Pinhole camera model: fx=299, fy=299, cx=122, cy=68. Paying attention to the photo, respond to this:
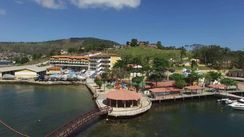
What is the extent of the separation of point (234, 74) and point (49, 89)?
234 feet

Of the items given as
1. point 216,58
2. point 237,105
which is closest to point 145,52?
point 216,58

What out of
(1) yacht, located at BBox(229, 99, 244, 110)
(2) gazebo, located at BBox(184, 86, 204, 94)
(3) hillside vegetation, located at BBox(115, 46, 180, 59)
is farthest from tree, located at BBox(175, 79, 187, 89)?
(3) hillside vegetation, located at BBox(115, 46, 180, 59)

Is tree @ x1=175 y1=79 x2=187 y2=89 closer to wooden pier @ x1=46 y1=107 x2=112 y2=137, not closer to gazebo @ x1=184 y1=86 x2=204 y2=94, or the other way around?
gazebo @ x1=184 y1=86 x2=204 y2=94

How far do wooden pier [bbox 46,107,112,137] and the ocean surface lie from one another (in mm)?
1129

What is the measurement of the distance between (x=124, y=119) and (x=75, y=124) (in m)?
10.9

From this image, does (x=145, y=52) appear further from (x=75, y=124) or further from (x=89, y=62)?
(x=75, y=124)

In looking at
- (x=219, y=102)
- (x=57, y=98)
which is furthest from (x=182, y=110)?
(x=57, y=98)

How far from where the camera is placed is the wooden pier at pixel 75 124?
1687 inches

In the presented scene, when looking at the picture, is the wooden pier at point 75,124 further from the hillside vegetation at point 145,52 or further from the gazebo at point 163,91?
the hillside vegetation at point 145,52

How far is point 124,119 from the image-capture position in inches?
2157

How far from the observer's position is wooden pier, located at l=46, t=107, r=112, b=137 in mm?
42844

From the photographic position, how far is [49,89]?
90.3m

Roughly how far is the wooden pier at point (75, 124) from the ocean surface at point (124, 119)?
3.70 ft

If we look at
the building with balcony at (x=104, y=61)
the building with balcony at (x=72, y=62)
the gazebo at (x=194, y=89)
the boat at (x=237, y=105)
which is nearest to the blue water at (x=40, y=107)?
the gazebo at (x=194, y=89)
